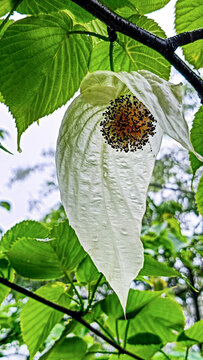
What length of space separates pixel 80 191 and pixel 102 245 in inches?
1.9

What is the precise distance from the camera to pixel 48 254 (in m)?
0.46

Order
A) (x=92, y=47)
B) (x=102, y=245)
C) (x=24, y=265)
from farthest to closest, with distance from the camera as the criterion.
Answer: (x=24, y=265) < (x=92, y=47) < (x=102, y=245)

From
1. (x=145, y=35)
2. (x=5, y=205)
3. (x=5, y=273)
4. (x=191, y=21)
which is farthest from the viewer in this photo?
(x=5, y=205)

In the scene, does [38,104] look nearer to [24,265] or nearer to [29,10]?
[29,10]

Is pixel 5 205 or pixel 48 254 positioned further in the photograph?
pixel 5 205

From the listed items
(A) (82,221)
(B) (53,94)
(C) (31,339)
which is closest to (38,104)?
(B) (53,94)

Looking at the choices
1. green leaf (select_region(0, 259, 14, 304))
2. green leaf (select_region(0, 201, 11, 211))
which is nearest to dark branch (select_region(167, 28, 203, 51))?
green leaf (select_region(0, 259, 14, 304))

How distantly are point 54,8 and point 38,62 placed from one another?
0.06 m

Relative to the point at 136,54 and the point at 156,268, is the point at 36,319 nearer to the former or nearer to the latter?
the point at 156,268

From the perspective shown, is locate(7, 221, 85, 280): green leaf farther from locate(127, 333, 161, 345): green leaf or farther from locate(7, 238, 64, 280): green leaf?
locate(127, 333, 161, 345): green leaf

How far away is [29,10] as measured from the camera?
0.35 m

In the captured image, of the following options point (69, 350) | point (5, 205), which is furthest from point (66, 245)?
point (5, 205)

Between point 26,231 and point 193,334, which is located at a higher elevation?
point 26,231

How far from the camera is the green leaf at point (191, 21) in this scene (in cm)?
40
